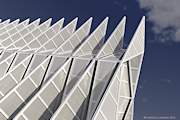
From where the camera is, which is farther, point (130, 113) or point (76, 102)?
point (130, 113)

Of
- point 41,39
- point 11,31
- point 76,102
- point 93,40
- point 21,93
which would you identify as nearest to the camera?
point 76,102

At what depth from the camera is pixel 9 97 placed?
21.8m

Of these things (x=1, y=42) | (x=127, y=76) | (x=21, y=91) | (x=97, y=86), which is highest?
(x=1, y=42)

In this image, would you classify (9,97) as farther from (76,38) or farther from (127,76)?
(76,38)

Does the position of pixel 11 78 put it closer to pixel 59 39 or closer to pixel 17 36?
pixel 59 39

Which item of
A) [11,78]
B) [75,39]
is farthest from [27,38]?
[11,78]

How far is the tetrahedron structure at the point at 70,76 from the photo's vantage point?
20.8 meters

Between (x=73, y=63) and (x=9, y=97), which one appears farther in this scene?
(x=73, y=63)

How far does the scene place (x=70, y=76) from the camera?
1017 inches

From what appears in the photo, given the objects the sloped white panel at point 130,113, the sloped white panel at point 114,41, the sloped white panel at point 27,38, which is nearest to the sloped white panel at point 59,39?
the sloped white panel at point 27,38

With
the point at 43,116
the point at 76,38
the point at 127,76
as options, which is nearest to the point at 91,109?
the point at 43,116

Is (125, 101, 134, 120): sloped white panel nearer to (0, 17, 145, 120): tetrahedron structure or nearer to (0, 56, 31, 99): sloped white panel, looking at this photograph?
(0, 17, 145, 120): tetrahedron structure

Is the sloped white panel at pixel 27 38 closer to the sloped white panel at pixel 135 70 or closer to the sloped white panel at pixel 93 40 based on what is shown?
the sloped white panel at pixel 93 40

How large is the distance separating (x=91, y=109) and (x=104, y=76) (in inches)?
143
